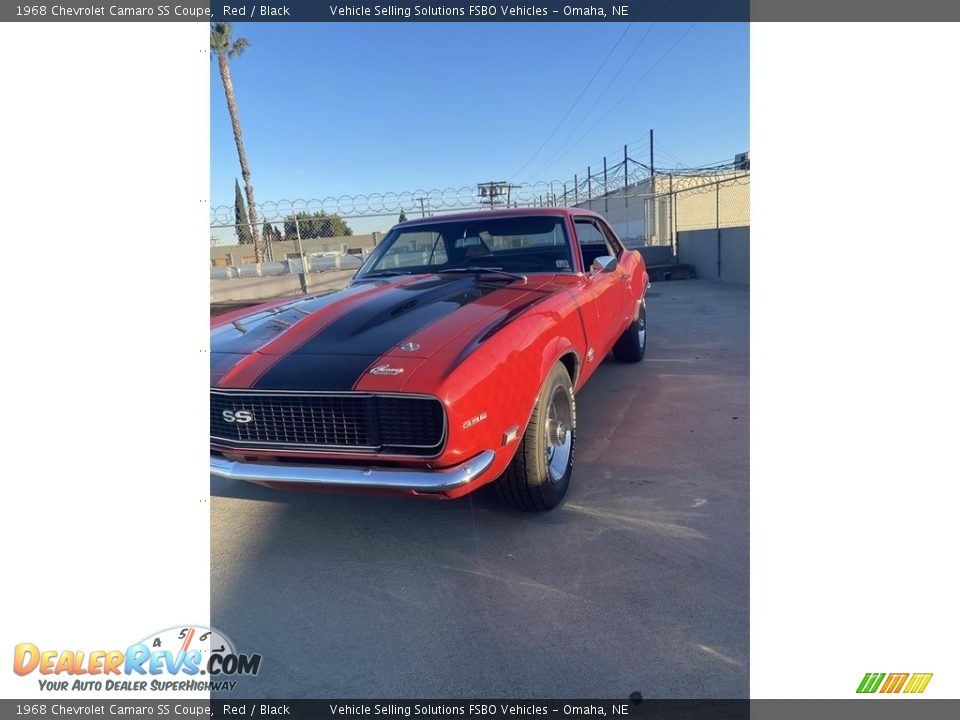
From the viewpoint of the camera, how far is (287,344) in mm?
2715

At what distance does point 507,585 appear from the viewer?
2.44 metres

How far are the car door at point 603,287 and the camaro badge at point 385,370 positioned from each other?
1.78 meters

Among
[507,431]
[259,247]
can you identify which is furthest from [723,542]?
[259,247]

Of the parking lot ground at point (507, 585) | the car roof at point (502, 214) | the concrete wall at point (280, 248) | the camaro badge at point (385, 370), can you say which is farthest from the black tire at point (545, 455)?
the concrete wall at point (280, 248)

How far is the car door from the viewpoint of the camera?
4.00m

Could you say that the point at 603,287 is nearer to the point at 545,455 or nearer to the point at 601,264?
the point at 601,264

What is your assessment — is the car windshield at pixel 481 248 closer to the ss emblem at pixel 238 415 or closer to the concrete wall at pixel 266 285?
the ss emblem at pixel 238 415

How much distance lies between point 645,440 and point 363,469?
7.14 feet

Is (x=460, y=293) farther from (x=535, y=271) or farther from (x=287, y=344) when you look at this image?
(x=287, y=344)

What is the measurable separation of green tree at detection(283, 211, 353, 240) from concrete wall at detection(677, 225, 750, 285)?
8186 mm

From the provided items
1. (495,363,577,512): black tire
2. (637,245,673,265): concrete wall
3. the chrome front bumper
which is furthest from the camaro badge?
(637,245,673,265): concrete wall

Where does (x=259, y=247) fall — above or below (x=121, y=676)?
above

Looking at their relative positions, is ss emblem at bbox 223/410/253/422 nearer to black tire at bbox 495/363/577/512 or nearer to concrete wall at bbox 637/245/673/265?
black tire at bbox 495/363/577/512
